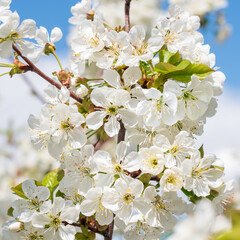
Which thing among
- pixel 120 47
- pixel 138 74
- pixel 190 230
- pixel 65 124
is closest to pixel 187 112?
pixel 138 74

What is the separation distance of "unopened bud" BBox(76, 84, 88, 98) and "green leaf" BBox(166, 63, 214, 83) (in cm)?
30

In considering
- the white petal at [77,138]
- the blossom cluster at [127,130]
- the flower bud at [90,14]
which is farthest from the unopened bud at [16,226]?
the flower bud at [90,14]

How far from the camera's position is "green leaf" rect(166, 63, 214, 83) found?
1.17 meters

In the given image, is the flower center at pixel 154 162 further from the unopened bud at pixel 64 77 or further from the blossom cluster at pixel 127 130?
the unopened bud at pixel 64 77

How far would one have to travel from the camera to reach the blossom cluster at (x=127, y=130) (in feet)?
3.73

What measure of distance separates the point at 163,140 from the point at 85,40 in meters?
0.47

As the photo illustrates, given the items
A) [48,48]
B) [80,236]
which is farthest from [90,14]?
[80,236]

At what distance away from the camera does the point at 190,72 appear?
118 centimetres

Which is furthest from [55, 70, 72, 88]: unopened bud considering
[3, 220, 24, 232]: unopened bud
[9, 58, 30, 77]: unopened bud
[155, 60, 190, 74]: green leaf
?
[3, 220, 24, 232]: unopened bud

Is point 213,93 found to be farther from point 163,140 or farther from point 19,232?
point 19,232

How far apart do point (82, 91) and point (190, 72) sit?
15.1 inches

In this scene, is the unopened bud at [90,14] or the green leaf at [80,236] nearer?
the green leaf at [80,236]

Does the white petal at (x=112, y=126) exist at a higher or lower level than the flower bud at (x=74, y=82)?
lower

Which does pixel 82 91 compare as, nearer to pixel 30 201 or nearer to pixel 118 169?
pixel 118 169
